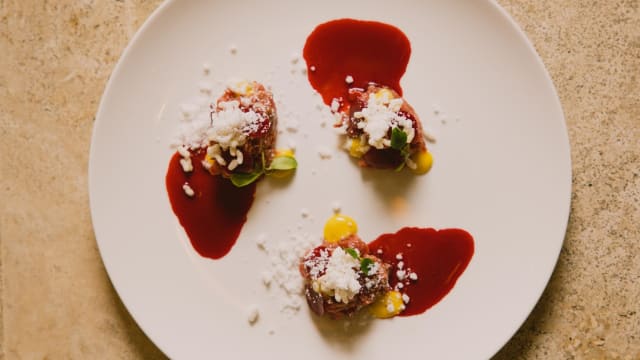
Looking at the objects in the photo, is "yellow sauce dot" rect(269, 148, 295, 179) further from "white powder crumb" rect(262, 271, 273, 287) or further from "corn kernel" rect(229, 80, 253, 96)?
"white powder crumb" rect(262, 271, 273, 287)

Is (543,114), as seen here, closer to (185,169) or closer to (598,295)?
(598,295)

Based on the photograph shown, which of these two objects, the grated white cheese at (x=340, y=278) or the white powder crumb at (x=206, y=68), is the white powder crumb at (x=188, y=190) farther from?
the grated white cheese at (x=340, y=278)

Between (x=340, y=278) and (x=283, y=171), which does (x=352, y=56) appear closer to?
(x=283, y=171)

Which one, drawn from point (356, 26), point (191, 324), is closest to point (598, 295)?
point (356, 26)

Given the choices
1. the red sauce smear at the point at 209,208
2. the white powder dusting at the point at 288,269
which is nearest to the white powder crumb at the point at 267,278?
the white powder dusting at the point at 288,269

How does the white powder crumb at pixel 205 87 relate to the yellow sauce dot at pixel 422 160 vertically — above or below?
above

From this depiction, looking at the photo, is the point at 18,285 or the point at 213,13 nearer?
the point at 213,13
